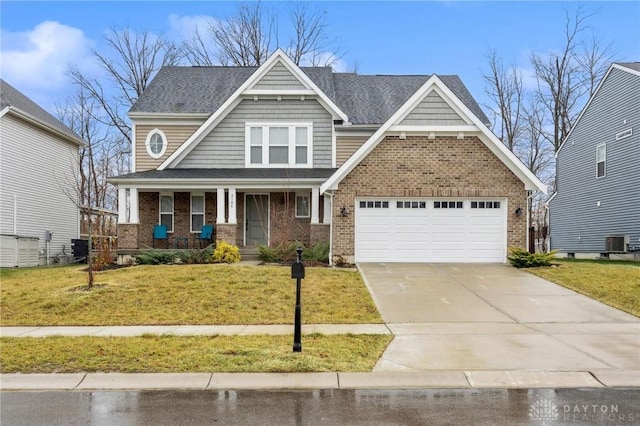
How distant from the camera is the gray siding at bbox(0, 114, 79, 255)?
21.8 metres

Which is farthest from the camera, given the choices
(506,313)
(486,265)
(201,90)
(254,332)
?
(201,90)

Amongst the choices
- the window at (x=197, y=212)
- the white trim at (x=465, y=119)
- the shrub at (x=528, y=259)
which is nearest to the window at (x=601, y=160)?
the white trim at (x=465, y=119)

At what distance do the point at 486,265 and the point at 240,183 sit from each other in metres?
9.25

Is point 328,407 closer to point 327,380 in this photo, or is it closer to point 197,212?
point 327,380

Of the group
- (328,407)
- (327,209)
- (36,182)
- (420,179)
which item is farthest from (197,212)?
(328,407)

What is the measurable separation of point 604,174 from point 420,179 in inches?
491

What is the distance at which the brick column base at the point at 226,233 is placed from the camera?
19.5m

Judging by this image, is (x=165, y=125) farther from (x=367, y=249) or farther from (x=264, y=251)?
(x=367, y=249)

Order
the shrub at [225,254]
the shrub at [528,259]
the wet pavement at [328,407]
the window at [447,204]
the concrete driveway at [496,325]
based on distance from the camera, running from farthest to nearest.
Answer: the shrub at [225,254] < the window at [447,204] < the shrub at [528,259] < the concrete driveway at [496,325] < the wet pavement at [328,407]

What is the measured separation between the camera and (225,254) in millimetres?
18219

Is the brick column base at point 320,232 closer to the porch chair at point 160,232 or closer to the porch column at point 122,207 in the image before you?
the porch chair at point 160,232

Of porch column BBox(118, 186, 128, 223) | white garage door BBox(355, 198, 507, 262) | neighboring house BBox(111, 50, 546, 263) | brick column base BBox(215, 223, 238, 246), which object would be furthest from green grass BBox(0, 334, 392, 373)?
porch column BBox(118, 186, 128, 223)

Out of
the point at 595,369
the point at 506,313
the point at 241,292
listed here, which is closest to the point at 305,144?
the point at 241,292

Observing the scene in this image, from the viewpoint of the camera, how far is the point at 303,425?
525 cm
